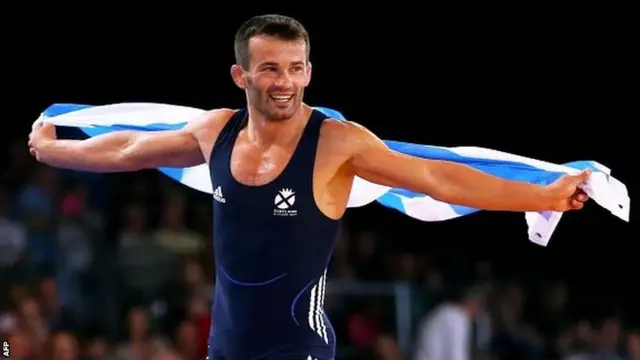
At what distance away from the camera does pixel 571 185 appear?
545 cm

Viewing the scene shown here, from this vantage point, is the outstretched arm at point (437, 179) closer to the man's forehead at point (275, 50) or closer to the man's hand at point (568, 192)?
the man's hand at point (568, 192)

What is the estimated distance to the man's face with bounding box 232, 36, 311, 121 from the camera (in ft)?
17.0

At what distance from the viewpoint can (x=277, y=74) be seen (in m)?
5.19

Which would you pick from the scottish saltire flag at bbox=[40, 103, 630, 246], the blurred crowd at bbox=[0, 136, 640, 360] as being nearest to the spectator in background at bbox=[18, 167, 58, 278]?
the blurred crowd at bbox=[0, 136, 640, 360]

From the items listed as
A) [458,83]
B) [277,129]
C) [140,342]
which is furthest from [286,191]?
[458,83]

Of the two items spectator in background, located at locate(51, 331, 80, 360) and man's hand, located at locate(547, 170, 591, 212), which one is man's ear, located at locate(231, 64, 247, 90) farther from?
spectator in background, located at locate(51, 331, 80, 360)

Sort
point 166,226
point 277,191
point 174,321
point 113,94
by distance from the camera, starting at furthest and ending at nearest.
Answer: point 113,94 → point 166,226 → point 174,321 → point 277,191

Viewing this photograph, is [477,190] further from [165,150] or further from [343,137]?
[165,150]

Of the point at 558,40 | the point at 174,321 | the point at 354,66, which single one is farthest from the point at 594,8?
the point at 174,321

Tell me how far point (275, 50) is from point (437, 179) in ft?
2.39

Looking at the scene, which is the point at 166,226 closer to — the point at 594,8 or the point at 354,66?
the point at 354,66

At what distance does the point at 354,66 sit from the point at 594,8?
7.30ft

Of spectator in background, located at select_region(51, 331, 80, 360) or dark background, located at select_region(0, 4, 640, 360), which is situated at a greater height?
dark background, located at select_region(0, 4, 640, 360)

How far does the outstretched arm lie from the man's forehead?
1.03ft
